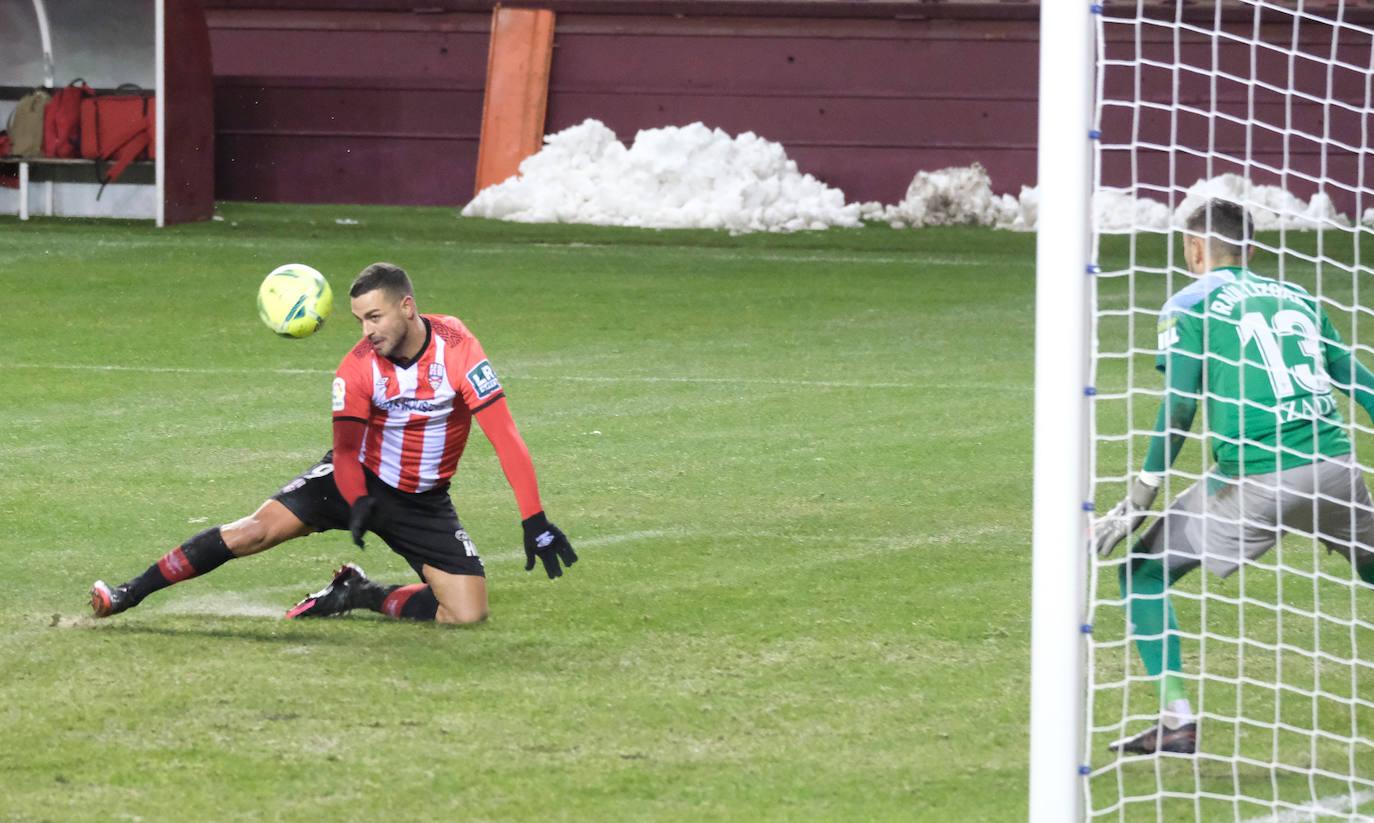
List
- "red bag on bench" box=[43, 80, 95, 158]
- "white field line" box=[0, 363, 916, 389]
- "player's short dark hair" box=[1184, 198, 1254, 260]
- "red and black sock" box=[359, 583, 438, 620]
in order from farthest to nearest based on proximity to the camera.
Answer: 1. "red bag on bench" box=[43, 80, 95, 158]
2. "white field line" box=[0, 363, 916, 389]
3. "red and black sock" box=[359, 583, 438, 620]
4. "player's short dark hair" box=[1184, 198, 1254, 260]

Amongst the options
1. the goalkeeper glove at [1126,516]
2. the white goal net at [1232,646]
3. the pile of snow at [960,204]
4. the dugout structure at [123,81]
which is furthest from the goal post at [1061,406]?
the pile of snow at [960,204]

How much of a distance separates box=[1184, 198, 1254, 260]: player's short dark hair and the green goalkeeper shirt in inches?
2.4

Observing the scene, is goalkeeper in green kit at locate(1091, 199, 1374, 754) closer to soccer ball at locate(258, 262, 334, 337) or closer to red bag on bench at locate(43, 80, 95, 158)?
soccer ball at locate(258, 262, 334, 337)

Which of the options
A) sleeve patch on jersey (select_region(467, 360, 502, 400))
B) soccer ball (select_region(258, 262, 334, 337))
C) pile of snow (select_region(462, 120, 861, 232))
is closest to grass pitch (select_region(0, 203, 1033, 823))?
sleeve patch on jersey (select_region(467, 360, 502, 400))

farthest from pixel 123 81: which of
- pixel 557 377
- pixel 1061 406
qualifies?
pixel 1061 406

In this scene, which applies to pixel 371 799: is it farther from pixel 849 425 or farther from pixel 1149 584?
pixel 849 425

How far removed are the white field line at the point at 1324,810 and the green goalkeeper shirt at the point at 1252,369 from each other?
3.00 feet

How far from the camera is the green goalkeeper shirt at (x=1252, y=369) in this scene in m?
4.91

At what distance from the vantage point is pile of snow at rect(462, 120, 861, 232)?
23.2 m

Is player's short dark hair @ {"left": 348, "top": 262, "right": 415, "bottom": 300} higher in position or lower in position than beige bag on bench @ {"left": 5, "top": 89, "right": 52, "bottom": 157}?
lower

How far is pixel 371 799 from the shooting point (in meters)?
4.51

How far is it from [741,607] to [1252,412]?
216 centimetres

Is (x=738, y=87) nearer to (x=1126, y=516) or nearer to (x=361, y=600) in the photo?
(x=361, y=600)

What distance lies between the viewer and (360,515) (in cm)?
595
